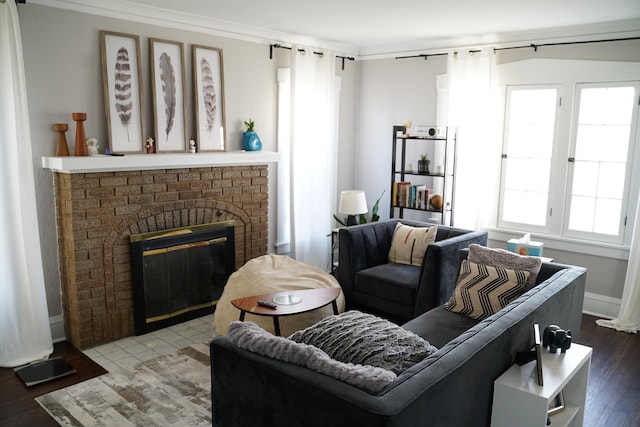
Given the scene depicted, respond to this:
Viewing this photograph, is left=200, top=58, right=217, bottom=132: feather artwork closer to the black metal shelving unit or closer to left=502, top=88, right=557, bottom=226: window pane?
the black metal shelving unit

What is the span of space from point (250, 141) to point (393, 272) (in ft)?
5.83

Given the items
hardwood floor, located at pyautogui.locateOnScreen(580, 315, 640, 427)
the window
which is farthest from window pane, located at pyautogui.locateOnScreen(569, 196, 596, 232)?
hardwood floor, located at pyautogui.locateOnScreen(580, 315, 640, 427)

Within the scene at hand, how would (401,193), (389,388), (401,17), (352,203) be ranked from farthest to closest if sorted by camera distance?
(401,193)
(352,203)
(401,17)
(389,388)

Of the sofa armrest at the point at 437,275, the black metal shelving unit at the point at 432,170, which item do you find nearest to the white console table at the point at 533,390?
the sofa armrest at the point at 437,275

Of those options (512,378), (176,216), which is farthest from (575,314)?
(176,216)

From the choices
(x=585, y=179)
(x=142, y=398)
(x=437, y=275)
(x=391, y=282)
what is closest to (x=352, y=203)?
(x=391, y=282)

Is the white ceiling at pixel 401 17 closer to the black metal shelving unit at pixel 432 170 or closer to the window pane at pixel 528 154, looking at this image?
the window pane at pixel 528 154

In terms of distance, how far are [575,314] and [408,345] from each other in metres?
1.58

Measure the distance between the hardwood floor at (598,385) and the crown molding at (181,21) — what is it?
2.45 m

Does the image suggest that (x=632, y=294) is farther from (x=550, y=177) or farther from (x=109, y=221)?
(x=109, y=221)

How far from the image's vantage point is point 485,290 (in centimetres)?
326

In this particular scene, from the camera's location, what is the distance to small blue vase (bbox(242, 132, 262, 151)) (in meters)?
4.86

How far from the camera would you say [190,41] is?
4.43 metres

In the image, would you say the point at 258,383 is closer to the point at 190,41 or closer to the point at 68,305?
the point at 68,305
